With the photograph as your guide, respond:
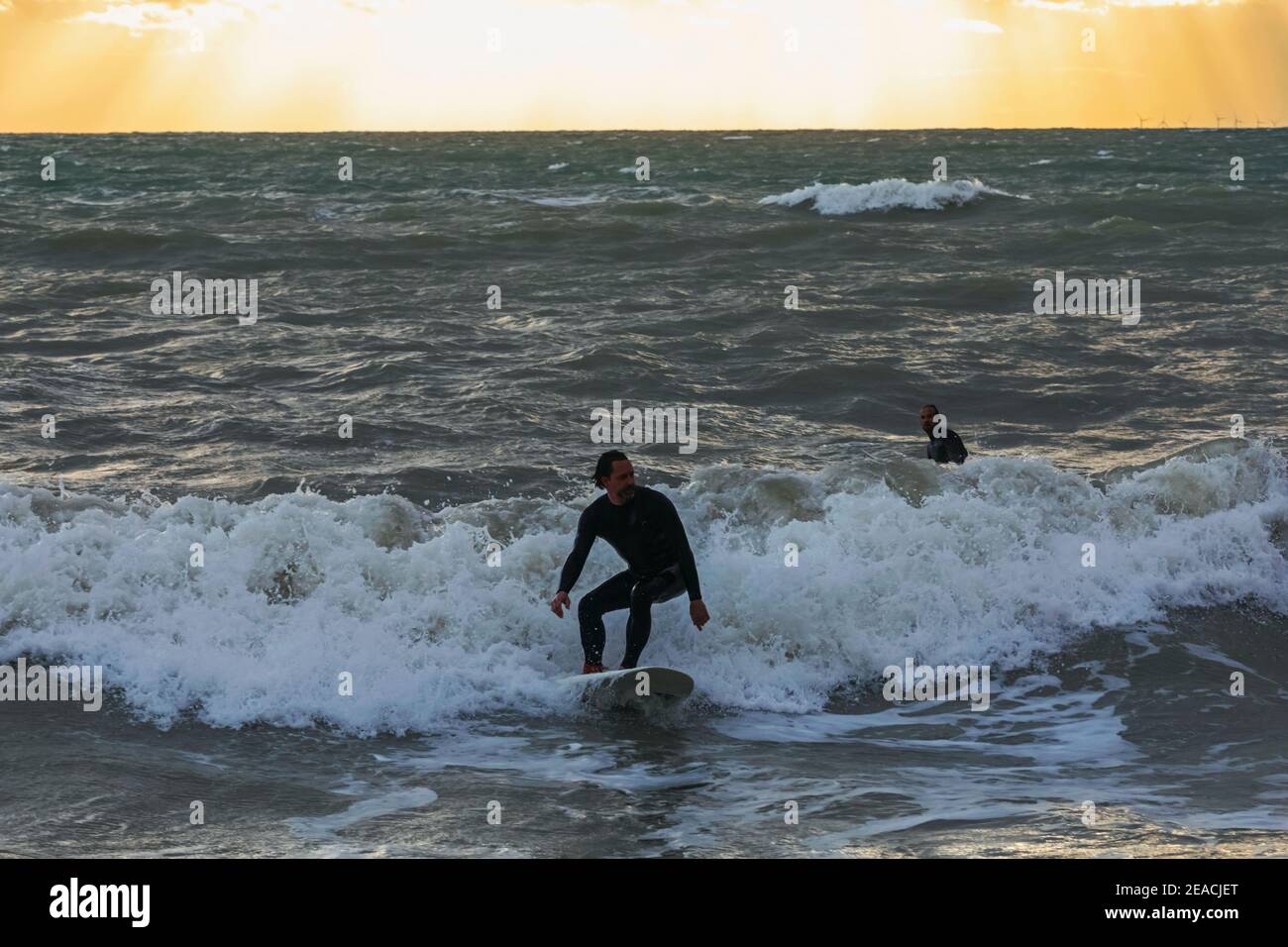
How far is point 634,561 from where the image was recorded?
8.77m

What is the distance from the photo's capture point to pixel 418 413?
15.3 meters

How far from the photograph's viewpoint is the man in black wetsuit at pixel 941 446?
42.3 feet

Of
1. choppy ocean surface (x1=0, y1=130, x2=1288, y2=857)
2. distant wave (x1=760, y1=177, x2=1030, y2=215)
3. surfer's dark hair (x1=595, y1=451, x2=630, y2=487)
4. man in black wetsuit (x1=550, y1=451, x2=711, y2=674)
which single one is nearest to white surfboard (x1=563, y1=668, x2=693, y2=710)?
choppy ocean surface (x1=0, y1=130, x2=1288, y2=857)

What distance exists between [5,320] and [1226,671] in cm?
1682

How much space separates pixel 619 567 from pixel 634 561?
178 centimetres

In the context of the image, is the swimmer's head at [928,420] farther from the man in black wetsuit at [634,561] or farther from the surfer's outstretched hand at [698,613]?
the surfer's outstretched hand at [698,613]

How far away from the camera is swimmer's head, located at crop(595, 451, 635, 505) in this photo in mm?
8422

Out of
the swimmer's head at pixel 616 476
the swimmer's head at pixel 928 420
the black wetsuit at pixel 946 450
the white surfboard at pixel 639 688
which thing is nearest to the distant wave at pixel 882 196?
the swimmer's head at pixel 928 420

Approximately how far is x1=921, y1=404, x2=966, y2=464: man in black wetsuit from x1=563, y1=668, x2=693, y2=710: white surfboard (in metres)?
5.37

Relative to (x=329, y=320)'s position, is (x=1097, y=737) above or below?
below

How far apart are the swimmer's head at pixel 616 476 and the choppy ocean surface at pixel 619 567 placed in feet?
4.34

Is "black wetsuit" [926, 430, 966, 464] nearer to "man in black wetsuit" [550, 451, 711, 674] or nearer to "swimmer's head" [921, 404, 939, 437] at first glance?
"swimmer's head" [921, 404, 939, 437]

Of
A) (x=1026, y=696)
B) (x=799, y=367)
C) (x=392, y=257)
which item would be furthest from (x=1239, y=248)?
(x=1026, y=696)
